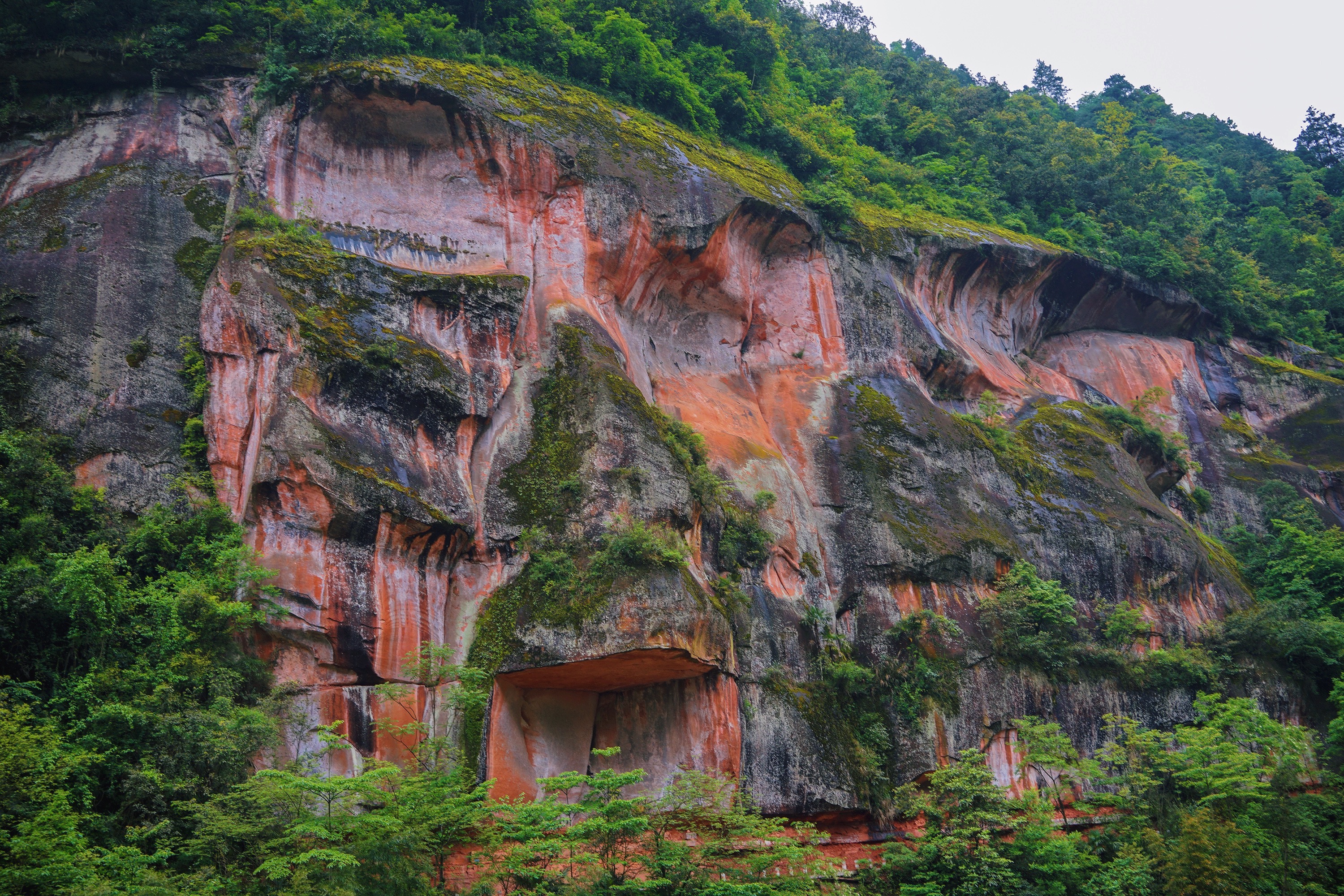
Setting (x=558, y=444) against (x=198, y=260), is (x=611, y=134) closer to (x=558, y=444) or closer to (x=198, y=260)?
(x=558, y=444)

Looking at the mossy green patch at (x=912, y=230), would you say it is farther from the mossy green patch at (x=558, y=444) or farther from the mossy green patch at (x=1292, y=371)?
the mossy green patch at (x=558, y=444)

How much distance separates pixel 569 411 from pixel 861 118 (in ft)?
68.3

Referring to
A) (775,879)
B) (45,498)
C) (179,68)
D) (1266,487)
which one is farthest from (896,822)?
(179,68)

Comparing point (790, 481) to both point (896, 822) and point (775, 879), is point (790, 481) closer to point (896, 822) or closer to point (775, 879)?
point (896, 822)

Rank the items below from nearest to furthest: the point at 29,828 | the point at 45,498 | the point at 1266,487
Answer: the point at 29,828
the point at 45,498
the point at 1266,487

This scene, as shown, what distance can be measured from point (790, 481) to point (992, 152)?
18.3 meters

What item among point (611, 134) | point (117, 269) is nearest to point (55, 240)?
point (117, 269)

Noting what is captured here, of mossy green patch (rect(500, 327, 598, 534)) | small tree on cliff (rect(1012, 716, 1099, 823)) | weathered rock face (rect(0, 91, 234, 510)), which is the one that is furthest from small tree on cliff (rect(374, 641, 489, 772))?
small tree on cliff (rect(1012, 716, 1099, 823))

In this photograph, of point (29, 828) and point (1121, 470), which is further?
point (1121, 470)

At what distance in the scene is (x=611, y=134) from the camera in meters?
21.4

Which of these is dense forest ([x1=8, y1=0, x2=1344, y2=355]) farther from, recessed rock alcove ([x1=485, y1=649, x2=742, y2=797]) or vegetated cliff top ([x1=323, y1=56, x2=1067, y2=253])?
recessed rock alcove ([x1=485, y1=649, x2=742, y2=797])

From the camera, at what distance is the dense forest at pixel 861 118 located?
66.0ft

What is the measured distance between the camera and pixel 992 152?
33.1m

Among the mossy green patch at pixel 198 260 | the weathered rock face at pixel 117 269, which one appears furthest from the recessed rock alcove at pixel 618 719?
the mossy green patch at pixel 198 260
